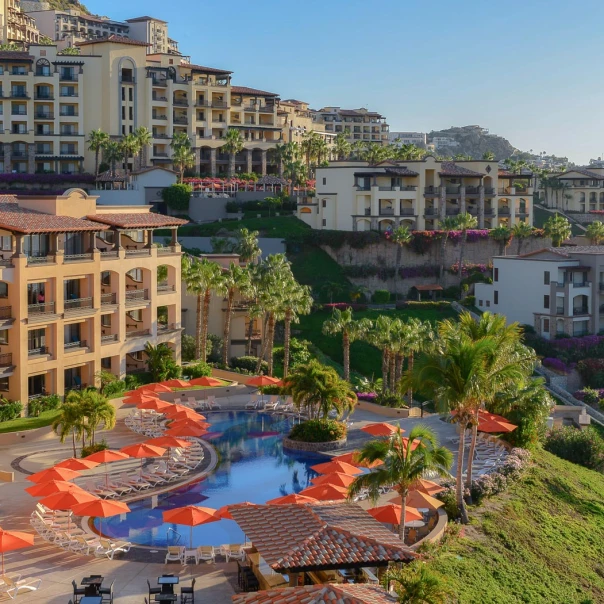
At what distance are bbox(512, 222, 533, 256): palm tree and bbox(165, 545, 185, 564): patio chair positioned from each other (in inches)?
3022

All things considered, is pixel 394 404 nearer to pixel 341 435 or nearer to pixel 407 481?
pixel 341 435

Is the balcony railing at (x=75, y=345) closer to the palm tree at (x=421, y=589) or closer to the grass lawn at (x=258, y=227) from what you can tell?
the palm tree at (x=421, y=589)

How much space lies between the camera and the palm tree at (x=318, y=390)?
149 ft

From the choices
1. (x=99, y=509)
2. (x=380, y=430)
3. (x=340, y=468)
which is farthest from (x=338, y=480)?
(x=380, y=430)

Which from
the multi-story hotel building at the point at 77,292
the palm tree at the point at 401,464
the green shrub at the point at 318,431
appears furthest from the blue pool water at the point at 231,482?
the multi-story hotel building at the point at 77,292

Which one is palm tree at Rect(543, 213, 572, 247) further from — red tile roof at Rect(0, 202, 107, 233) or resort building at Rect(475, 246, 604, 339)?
red tile roof at Rect(0, 202, 107, 233)

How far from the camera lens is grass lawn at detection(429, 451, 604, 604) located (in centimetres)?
3097

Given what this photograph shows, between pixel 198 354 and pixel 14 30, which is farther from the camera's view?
pixel 14 30

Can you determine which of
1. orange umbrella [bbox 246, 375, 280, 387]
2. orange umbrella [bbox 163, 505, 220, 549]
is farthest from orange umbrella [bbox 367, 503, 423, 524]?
orange umbrella [bbox 246, 375, 280, 387]

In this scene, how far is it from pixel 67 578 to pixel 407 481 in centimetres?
1034

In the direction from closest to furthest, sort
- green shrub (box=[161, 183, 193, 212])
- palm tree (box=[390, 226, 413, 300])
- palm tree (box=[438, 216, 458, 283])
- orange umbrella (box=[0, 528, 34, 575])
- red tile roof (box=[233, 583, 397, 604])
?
red tile roof (box=[233, 583, 397, 604])
orange umbrella (box=[0, 528, 34, 575])
palm tree (box=[390, 226, 413, 300])
palm tree (box=[438, 216, 458, 283])
green shrub (box=[161, 183, 193, 212])

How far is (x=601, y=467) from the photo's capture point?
4916 centimetres

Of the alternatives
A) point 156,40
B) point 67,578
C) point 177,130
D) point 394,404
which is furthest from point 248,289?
point 156,40

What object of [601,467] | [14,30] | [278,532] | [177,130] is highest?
[14,30]
